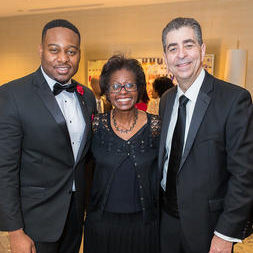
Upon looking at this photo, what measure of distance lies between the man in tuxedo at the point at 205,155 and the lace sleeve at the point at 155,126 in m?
0.22

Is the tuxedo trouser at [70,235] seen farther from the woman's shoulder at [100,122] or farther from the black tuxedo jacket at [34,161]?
the woman's shoulder at [100,122]

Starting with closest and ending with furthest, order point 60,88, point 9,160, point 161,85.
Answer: point 9,160, point 60,88, point 161,85

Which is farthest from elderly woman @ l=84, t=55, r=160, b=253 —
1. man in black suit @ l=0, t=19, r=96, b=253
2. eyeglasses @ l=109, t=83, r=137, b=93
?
man in black suit @ l=0, t=19, r=96, b=253

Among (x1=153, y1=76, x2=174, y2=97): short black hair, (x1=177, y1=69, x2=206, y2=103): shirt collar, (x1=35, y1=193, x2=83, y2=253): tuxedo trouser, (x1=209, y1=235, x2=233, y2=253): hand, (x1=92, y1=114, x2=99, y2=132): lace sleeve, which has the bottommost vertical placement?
(x1=35, y1=193, x2=83, y2=253): tuxedo trouser

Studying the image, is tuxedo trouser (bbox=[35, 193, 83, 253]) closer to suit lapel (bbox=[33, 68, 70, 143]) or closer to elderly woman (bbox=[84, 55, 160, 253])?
elderly woman (bbox=[84, 55, 160, 253])

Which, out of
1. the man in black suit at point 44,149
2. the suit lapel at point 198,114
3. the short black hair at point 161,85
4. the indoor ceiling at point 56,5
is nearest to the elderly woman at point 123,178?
the man in black suit at point 44,149

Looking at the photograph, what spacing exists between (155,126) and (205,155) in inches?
23.0

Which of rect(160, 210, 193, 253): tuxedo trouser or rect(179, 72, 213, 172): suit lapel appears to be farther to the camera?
rect(160, 210, 193, 253): tuxedo trouser

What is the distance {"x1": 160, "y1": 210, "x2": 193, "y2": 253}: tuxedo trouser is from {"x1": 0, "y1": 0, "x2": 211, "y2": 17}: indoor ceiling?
5.28 metres

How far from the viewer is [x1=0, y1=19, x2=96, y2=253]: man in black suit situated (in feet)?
5.08

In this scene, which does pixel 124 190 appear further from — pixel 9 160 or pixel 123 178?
pixel 9 160

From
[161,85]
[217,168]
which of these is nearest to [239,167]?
[217,168]

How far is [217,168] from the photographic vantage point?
1488 mm

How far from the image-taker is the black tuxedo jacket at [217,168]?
140 centimetres
